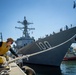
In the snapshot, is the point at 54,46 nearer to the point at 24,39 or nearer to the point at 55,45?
the point at 55,45

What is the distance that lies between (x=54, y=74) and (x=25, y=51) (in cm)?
944

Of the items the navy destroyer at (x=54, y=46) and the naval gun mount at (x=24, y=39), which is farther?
the naval gun mount at (x=24, y=39)

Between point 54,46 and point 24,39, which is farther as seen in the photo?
point 24,39

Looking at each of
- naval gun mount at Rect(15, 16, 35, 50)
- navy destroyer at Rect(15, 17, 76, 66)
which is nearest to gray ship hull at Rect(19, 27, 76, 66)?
navy destroyer at Rect(15, 17, 76, 66)

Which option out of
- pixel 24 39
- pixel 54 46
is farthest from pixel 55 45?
pixel 24 39

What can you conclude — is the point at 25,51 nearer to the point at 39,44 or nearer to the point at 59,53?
the point at 39,44

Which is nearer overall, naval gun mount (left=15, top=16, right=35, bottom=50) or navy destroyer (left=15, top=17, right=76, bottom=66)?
navy destroyer (left=15, top=17, right=76, bottom=66)

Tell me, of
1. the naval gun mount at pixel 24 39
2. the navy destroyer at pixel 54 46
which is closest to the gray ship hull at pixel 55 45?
the navy destroyer at pixel 54 46

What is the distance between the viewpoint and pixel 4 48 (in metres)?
4.05

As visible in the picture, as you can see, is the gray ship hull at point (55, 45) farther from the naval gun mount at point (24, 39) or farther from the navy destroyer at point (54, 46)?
the naval gun mount at point (24, 39)

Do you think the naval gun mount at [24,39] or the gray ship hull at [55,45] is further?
the naval gun mount at [24,39]

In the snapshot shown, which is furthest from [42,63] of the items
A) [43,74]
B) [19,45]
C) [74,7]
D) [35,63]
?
[19,45]

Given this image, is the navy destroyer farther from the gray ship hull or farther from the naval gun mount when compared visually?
the naval gun mount

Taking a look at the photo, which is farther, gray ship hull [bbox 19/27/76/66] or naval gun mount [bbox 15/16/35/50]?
naval gun mount [bbox 15/16/35/50]
